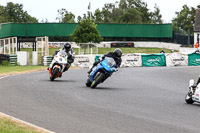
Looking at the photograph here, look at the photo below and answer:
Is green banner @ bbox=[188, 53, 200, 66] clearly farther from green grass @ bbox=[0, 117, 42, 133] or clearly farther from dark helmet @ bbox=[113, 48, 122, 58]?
green grass @ bbox=[0, 117, 42, 133]

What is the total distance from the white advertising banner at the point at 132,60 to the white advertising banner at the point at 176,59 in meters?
2.79

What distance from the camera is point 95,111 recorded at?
983cm

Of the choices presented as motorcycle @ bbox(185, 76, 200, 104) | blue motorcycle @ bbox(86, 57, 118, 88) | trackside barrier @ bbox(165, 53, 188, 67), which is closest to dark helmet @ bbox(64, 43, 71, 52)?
blue motorcycle @ bbox(86, 57, 118, 88)

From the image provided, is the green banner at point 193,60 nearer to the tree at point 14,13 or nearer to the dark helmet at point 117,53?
the dark helmet at point 117,53

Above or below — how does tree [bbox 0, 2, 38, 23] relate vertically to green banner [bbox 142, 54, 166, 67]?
above

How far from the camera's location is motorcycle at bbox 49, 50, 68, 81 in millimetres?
19312

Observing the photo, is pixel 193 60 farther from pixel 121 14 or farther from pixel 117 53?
pixel 121 14

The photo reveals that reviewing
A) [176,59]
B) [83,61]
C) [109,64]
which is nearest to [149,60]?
[176,59]

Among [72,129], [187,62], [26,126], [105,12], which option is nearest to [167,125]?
[72,129]

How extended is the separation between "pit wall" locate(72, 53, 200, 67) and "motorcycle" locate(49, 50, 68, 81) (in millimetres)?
21751

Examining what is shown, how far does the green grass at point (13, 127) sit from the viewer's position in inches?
283

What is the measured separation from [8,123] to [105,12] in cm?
13483

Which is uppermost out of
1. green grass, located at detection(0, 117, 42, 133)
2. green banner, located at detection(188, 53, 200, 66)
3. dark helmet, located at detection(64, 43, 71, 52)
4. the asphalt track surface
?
dark helmet, located at detection(64, 43, 71, 52)

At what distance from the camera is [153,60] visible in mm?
43562
